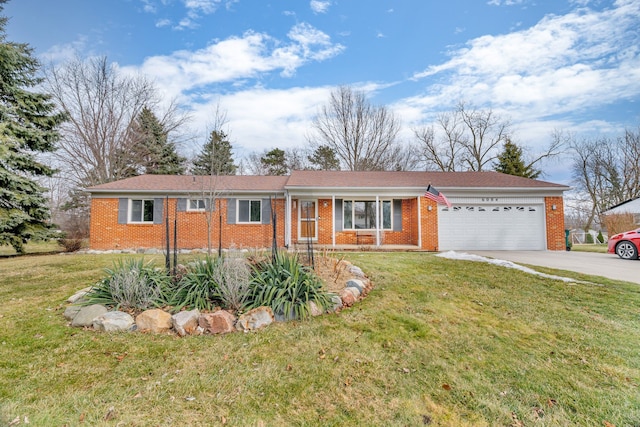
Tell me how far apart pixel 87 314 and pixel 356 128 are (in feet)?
70.3

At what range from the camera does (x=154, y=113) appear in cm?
2236

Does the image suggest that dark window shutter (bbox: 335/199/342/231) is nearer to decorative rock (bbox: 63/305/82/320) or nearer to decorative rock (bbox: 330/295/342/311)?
decorative rock (bbox: 330/295/342/311)

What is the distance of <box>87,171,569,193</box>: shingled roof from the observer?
12.1m

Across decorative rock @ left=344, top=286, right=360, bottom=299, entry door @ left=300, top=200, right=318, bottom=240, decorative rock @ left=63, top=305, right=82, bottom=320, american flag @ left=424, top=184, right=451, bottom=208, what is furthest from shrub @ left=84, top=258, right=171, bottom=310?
american flag @ left=424, top=184, right=451, bottom=208

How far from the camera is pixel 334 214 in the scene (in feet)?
42.8

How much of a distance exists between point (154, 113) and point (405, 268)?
75.7ft

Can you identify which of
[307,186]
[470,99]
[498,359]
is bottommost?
[498,359]

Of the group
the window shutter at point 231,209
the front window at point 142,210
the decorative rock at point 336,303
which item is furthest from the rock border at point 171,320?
the front window at point 142,210

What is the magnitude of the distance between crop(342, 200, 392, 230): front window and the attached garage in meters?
2.39

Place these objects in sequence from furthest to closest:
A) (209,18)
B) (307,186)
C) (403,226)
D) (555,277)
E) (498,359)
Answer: (403,226), (307,186), (209,18), (555,277), (498,359)

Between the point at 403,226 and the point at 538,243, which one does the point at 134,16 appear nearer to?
the point at 403,226

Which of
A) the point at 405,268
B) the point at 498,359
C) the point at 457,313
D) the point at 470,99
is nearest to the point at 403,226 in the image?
the point at 405,268

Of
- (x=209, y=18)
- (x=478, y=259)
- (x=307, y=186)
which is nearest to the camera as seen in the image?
(x=478, y=259)

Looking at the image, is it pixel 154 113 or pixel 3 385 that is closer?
pixel 3 385
